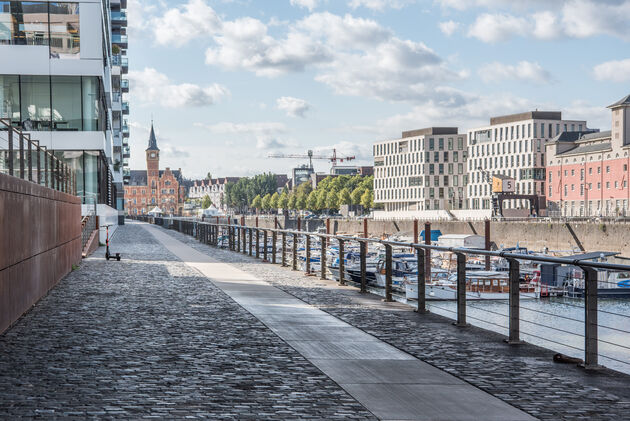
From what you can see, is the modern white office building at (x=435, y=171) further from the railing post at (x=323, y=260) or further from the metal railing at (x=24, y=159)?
the metal railing at (x=24, y=159)

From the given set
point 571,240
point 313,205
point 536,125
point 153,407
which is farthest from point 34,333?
point 313,205

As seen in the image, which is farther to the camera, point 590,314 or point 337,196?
point 337,196

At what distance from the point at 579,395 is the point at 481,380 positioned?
0.87 m

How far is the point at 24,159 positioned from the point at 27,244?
4.70 feet

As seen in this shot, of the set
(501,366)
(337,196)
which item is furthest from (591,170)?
(501,366)

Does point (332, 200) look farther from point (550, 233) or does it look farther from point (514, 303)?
point (514, 303)

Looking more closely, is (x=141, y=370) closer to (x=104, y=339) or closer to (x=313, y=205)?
(x=104, y=339)

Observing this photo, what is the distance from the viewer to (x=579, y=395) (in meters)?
6.45

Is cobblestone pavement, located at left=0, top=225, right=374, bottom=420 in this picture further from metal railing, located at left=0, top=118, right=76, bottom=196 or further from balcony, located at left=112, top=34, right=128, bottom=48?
balcony, located at left=112, top=34, right=128, bottom=48

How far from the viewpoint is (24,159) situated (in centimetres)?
1282

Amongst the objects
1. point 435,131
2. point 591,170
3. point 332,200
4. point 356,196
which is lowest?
point 332,200

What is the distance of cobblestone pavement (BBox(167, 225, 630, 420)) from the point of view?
6.09 metres

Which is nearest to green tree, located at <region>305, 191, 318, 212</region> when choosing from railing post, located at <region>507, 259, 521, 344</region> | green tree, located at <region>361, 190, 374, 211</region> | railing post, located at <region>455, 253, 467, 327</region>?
green tree, located at <region>361, 190, 374, 211</region>

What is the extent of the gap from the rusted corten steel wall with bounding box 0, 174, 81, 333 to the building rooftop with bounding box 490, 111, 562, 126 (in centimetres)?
13014
